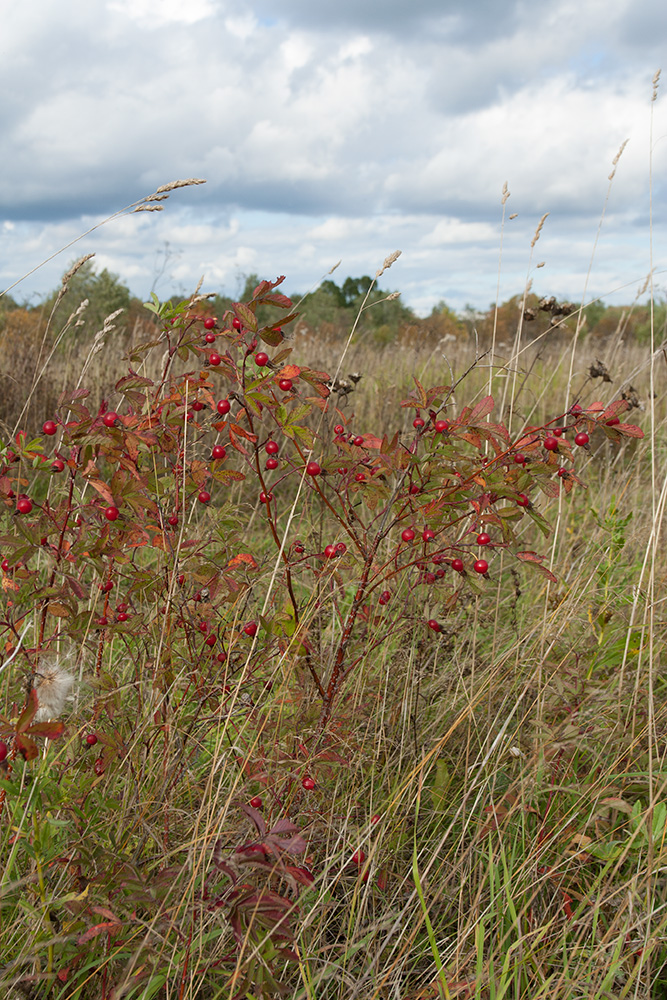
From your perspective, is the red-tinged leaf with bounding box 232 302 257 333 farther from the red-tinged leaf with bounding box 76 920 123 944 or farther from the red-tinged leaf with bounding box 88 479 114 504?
the red-tinged leaf with bounding box 76 920 123 944

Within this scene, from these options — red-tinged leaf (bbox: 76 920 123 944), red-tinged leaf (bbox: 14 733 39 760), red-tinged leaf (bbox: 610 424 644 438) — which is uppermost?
red-tinged leaf (bbox: 610 424 644 438)

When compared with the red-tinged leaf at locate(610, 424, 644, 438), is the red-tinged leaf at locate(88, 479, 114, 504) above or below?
below

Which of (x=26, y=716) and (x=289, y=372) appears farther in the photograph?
(x=289, y=372)

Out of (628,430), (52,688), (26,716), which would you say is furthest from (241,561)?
(628,430)

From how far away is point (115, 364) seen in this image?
17.5ft

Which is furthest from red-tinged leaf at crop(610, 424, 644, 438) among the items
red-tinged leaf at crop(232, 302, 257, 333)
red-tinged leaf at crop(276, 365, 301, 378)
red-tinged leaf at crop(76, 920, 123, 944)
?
red-tinged leaf at crop(76, 920, 123, 944)

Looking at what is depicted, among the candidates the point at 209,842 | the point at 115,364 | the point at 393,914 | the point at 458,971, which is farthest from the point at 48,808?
the point at 115,364

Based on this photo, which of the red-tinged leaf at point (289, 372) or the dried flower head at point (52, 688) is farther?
the red-tinged leaf at point (289, 372)

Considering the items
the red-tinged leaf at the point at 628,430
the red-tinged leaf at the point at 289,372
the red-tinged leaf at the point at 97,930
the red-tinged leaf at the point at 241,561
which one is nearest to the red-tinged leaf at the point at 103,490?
the red-tinged leaf at the point at 241,561

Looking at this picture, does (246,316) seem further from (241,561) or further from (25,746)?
(25,746)

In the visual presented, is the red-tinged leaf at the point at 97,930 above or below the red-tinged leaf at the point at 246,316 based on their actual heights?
below

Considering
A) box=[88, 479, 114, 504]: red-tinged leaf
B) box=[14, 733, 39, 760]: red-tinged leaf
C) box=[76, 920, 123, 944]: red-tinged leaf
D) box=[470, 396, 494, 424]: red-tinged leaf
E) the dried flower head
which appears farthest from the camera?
box=[470, 396, 494, 424]: red-tinged leaf

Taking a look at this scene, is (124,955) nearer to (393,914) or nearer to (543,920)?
(393,914)

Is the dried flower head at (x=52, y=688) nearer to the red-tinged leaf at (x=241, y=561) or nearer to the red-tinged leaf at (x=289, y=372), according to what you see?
the red-tinged leaf at (x=241, y=561)
